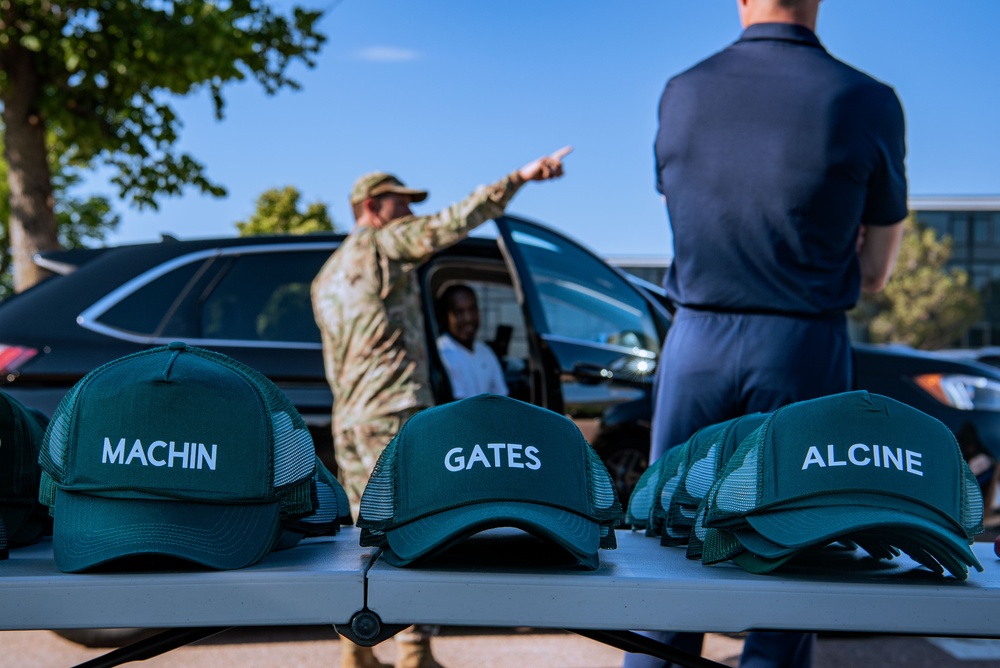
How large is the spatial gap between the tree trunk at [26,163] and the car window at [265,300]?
5.66 meters

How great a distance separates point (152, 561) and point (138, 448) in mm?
151

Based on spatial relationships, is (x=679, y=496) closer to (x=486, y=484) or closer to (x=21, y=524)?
(x=486, y=484)

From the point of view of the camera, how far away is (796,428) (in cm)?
143

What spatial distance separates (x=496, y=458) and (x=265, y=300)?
138 inches

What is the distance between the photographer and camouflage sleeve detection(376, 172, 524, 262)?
3.61 m

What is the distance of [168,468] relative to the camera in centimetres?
139

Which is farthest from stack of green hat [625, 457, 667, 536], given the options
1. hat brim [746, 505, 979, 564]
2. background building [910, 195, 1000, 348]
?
background building [910, 195, 1000, 348]

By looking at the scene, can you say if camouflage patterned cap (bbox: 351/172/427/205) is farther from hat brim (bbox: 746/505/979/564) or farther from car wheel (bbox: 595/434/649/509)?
hat brim (bbox: 746/505/979/564)

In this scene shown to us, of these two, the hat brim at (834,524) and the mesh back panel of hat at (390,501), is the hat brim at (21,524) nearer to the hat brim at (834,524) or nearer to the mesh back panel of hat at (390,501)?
the mesh back panel of hat at (390,501)

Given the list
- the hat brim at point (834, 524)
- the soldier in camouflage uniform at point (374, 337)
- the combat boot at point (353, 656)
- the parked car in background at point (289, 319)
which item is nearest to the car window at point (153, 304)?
the parked car in background at point (289, 319)

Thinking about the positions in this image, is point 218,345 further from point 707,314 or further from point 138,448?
point 138,448

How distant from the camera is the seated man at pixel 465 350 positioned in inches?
201

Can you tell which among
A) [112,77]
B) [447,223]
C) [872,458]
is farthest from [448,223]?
[112,77]

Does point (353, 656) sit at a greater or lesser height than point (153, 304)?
lesser
